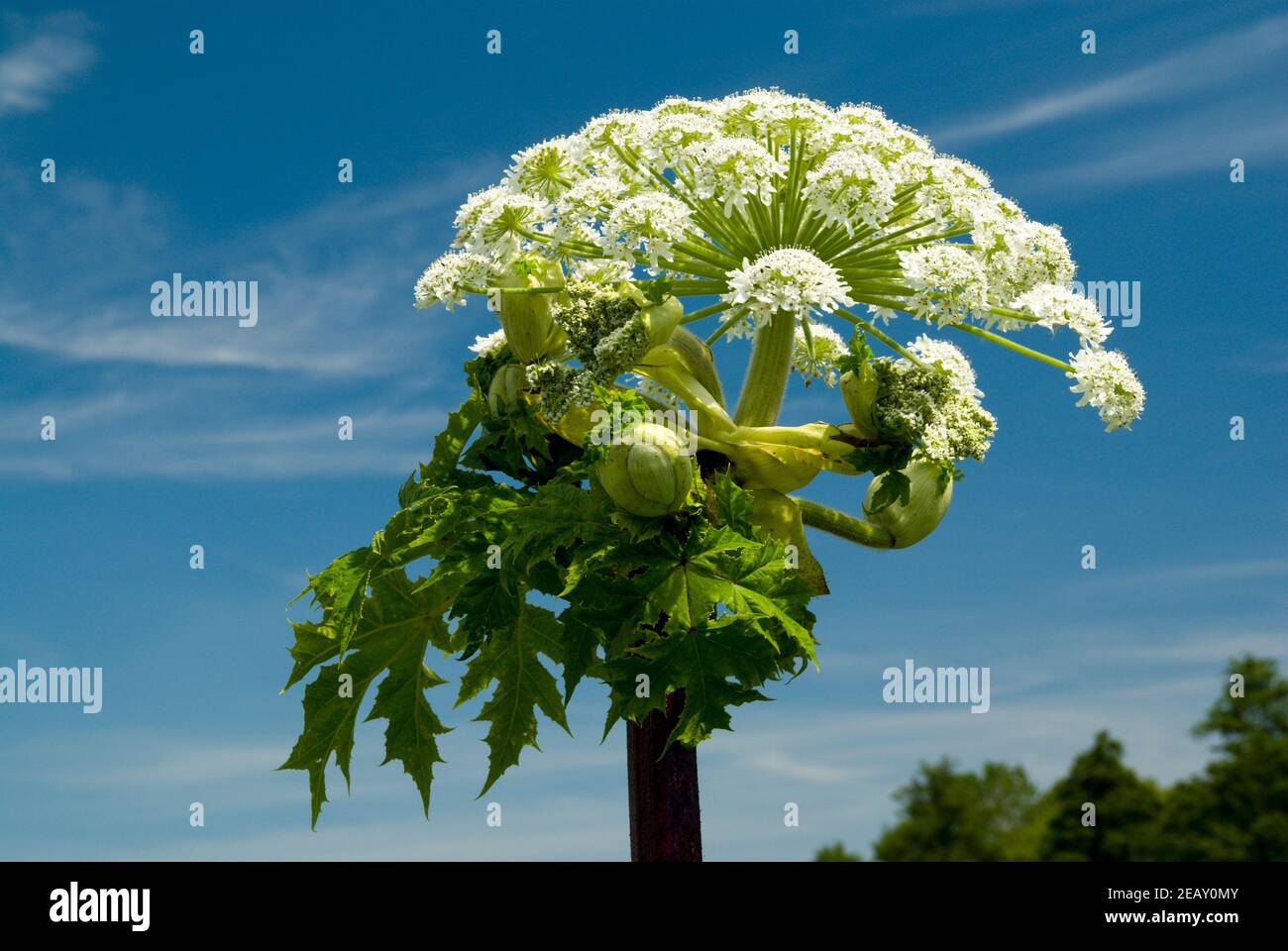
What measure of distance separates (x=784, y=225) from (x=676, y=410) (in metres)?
0.81

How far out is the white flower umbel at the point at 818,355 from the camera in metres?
5.45

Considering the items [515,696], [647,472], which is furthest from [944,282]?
[515,696]

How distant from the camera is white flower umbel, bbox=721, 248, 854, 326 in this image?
4.11 m

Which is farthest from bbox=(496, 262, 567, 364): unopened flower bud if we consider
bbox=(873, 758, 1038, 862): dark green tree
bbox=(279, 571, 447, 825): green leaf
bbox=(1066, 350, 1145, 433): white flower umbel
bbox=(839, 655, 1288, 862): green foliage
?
bbox=(873, 758, 1038, 862): dark green tree

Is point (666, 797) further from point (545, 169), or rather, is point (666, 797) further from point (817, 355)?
point (545, 169)

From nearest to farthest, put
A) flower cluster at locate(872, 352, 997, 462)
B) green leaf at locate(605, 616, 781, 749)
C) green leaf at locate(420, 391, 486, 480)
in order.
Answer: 1. green leaf at locate(605, 616, 781, 749)
2. flower cluster at locate(872, 352, 997, 462)
3. green leaf at locate(420, 391, 486, 480)

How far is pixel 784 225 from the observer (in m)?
4.61

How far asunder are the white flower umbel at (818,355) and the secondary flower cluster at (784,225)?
52cm

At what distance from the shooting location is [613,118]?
4.75 m

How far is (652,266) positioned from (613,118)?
79 centimetres

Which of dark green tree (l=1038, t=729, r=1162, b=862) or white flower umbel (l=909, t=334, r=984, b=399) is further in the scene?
dark green tree (l=1038, t=729, r=1162, b=862)

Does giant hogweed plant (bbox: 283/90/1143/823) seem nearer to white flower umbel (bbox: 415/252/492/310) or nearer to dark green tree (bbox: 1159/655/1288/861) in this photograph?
white flower umbel (bbox: 415/252/492/310)

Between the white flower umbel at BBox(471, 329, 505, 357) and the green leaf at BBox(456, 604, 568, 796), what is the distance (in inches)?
44.5
